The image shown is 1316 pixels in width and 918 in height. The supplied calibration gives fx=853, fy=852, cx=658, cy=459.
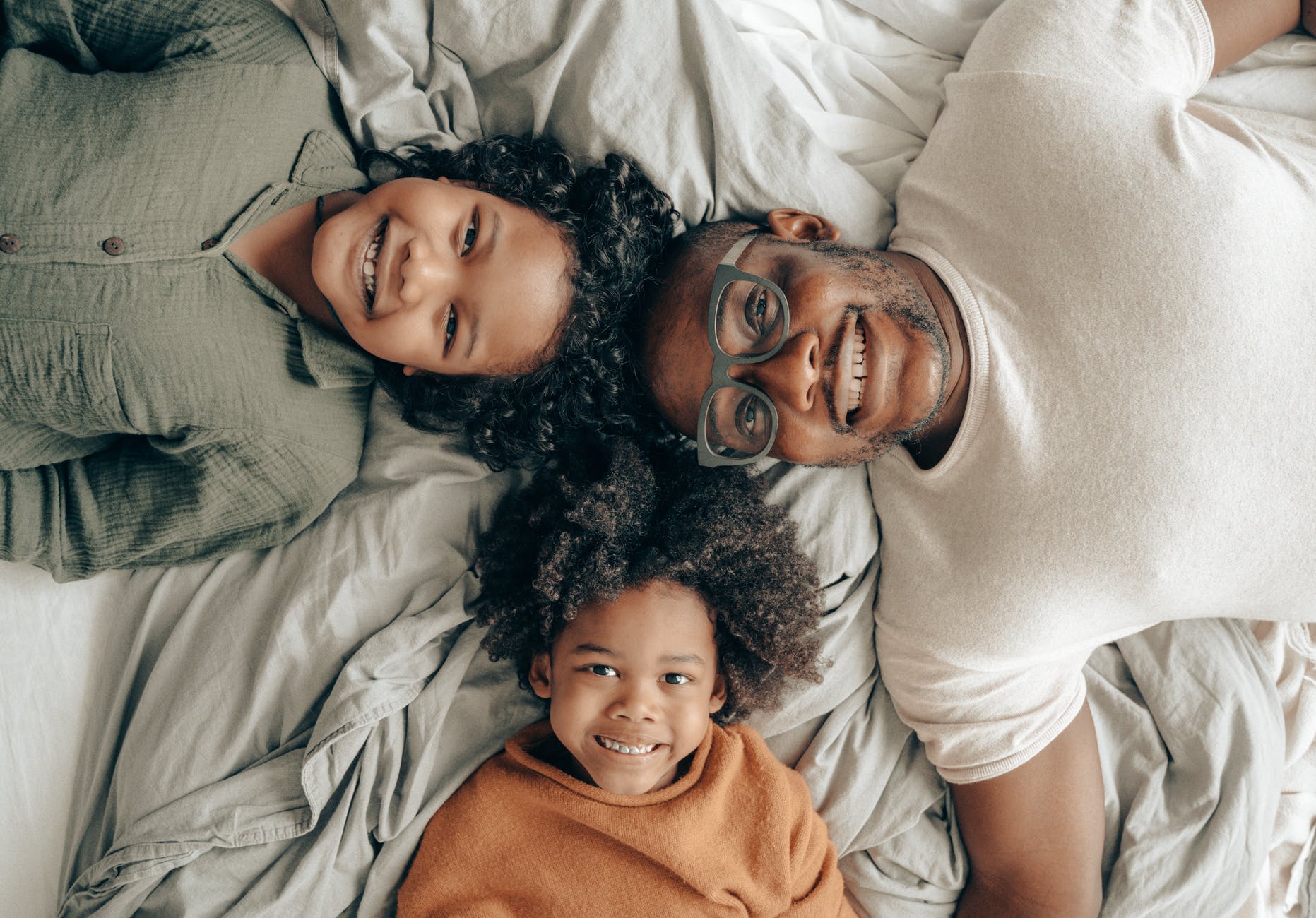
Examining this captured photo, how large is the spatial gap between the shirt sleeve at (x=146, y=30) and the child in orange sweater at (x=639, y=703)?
103 centimetres

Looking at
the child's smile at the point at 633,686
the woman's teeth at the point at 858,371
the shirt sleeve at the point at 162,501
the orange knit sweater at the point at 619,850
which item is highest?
the woman's teeth at the point at 858,371

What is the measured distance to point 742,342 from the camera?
5.14 feet

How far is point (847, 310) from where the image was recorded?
155 cm

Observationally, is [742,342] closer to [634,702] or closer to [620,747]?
[634,702]

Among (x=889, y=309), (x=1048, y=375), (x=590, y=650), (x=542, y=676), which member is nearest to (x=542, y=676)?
(x=542, y=676)

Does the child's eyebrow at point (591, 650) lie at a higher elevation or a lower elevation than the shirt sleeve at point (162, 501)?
lower

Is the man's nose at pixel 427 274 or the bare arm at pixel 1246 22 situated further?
the bare arm at pixel 1246 22

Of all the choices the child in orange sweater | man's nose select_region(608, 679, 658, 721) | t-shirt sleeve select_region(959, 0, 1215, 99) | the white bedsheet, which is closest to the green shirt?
the white bedsheet

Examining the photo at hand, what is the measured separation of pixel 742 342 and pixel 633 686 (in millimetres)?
662

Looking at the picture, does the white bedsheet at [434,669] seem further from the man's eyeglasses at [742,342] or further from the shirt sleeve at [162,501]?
the man's eyeglasses at [742,342]

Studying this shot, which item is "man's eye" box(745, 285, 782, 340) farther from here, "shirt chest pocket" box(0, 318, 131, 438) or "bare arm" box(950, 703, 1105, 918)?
"shirt chest pocket" box(0, 318, 131, 438)

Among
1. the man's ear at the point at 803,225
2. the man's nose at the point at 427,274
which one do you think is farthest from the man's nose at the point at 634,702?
the man's ear at the point at 803,225

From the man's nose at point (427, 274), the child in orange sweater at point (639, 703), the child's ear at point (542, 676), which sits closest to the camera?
the man's nose at point (427, 274)

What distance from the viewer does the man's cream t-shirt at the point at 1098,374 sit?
1559 millimetres
